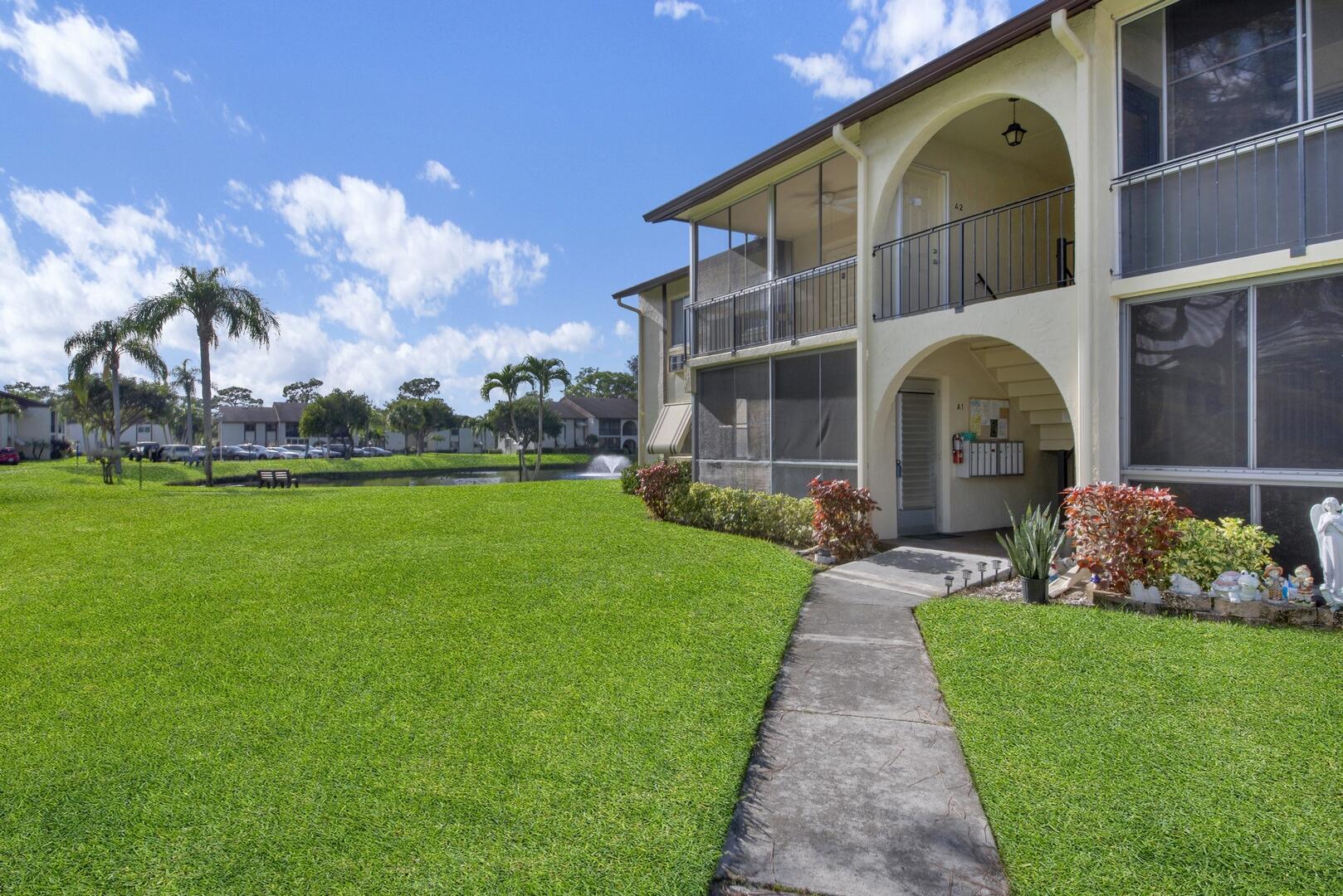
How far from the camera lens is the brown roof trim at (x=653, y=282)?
19539mm

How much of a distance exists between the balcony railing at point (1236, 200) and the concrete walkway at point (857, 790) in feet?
15.7

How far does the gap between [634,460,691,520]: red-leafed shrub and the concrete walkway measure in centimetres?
722

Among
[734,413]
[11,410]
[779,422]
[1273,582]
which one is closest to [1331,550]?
[1273,582]

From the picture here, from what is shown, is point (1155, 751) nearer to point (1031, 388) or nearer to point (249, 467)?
point (1031, 388)

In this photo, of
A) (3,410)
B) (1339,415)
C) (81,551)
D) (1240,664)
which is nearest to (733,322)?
(1339,415)

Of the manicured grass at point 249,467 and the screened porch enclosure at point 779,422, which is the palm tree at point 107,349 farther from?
the screened porch enclosure at point 779,422

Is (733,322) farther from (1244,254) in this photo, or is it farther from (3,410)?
(3,410)

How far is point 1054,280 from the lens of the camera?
35.6 ft

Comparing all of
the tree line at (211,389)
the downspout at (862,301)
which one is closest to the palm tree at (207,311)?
the tree line at (211,389)

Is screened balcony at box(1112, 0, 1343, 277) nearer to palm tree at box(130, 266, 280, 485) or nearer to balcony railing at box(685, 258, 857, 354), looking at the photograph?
balcony railing at box(685, 258, 857, 354)

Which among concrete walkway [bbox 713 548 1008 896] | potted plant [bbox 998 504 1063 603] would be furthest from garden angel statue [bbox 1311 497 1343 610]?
concrete walkway [bbox 713 548 1008 896]

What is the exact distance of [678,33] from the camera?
13.1 metres

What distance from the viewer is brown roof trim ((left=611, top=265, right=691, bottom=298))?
19.5 meters

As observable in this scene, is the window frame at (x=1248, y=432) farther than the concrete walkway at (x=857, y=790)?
Yes
